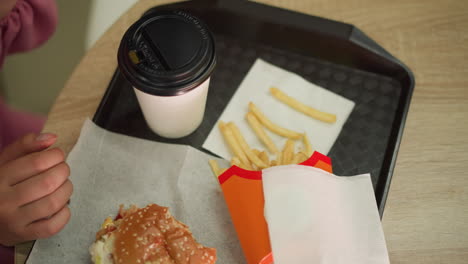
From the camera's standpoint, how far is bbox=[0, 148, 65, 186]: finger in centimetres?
114

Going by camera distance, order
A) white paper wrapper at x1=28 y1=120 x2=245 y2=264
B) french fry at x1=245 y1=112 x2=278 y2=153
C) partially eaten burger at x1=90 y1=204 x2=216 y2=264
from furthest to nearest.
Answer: french fry at x1=245 y1=112 x2=278 y2=153, white paper wrapper at x1=28 y1=120 x2=245 y2=264, partially eaten burger at x1=90 y1=204 x2=216 y2=264

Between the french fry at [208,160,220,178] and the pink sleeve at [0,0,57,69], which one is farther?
the pink sleeve at [0,0,57,69]

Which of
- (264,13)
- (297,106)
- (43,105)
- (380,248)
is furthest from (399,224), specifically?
(43,105)

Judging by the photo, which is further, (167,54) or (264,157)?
(264,157)

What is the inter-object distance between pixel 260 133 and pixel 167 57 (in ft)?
1.29

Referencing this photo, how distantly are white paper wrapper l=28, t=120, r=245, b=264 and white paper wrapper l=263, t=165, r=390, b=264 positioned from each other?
0.52 feet

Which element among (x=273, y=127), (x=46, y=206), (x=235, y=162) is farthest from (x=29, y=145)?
(x=273, y=127)

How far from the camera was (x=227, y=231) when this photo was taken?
1265mm

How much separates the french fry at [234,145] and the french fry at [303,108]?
0.21 meters

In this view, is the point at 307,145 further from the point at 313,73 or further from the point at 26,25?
the point at 26,25

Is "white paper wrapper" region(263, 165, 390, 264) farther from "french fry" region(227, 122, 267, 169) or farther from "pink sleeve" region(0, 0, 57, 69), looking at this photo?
"pink sleeve" region(0, 0, 57, 69)

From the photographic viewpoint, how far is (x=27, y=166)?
3.76ft

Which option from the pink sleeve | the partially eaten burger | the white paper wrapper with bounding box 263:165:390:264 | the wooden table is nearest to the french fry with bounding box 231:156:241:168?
the white paper wrapper with bounding box 263:165:390:264

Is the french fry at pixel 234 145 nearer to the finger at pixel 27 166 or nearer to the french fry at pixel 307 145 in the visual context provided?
the french fry at pixel 307 145
